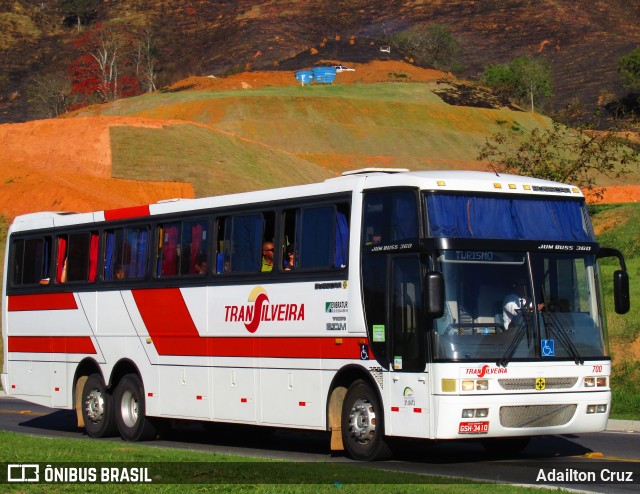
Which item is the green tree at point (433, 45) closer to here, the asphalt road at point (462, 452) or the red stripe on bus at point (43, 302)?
the red stripe on bus at point (43, 302)

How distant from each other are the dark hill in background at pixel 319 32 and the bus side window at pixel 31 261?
14058 cm

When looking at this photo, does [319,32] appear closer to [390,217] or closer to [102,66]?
[102,66]

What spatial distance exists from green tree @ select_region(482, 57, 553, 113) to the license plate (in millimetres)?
126130

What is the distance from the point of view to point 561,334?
1433 cm

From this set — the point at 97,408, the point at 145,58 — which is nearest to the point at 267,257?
→ the point at 97,408

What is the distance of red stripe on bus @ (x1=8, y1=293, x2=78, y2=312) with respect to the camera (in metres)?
20.8

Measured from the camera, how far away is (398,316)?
14.3 meters

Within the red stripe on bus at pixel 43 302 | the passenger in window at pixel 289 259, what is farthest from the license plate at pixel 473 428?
the red stripe on bus at pixel 43 302

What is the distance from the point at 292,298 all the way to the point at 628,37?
17030 cm

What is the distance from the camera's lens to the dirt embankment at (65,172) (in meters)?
52.7

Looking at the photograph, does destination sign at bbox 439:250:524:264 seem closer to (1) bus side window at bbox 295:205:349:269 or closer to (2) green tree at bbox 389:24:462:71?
(1) bus side window at bbox 295:205:349:269

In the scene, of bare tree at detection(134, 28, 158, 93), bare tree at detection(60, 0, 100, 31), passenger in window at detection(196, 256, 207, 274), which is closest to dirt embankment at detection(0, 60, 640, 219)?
passenger in window at detection(196, 256, 207, 274)

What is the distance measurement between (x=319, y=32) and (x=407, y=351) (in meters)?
171

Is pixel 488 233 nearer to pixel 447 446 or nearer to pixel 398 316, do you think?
pixel 398 316
